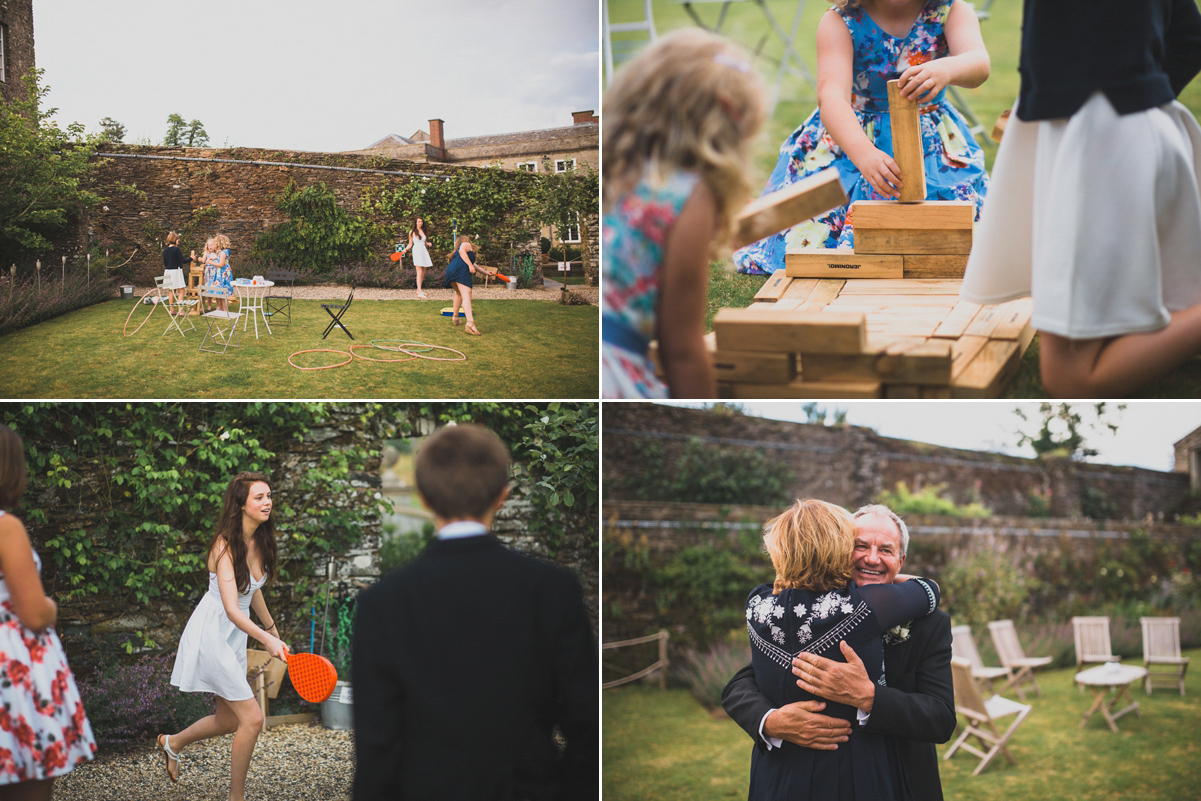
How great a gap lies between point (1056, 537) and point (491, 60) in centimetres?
691

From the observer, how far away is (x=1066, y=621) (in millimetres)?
8188

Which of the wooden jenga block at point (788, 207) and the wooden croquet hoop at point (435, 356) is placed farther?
the wooden croquet hoop at point (435, 356)

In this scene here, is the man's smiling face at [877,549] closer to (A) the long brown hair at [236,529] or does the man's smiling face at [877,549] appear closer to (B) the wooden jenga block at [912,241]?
(B) the wooden jenga block at [912,241]

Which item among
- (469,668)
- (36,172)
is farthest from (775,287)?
(36,172)

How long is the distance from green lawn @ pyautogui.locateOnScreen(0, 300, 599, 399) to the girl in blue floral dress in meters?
2.32

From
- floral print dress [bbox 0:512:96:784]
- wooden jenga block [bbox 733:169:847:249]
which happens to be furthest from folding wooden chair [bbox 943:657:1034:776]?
floral print dress [bbox 0:512:96:784]

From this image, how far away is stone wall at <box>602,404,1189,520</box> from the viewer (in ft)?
23.6

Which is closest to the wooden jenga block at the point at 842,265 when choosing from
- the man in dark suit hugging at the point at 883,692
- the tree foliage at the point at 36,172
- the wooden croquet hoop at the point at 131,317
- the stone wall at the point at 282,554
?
the man in dark suit hugging at the point at 883,692

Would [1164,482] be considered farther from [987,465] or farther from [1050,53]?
[1050,53]

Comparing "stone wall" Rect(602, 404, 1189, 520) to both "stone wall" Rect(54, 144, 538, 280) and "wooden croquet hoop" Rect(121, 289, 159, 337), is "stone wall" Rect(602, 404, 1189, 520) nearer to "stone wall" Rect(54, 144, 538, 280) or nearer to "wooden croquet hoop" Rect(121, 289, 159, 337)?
"stone wall" Rect(54, 144, 538, 280)

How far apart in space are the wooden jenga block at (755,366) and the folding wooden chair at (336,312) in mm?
4007

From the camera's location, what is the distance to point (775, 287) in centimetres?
389

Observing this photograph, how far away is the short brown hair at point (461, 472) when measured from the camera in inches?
78.9

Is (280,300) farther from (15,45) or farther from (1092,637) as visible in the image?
(1092,637)
